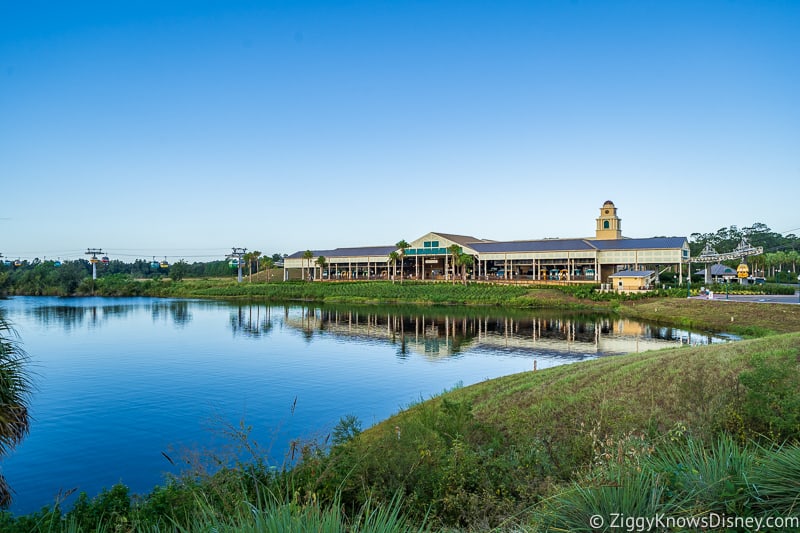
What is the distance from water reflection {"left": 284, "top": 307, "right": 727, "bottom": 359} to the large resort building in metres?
21.6

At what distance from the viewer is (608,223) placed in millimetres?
79812

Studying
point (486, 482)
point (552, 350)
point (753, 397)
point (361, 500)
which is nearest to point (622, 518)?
point (486, 482)

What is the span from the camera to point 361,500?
851cm

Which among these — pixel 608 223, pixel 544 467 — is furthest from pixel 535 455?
pixel 608 223

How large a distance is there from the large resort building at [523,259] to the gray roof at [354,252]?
2 centimetres

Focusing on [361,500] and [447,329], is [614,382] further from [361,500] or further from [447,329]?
[447,329]

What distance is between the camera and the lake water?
15102 mm

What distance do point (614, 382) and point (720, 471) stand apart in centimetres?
1058

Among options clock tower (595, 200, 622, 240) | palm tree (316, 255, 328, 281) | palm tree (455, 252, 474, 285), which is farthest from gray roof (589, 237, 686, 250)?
palm tree (316, 255, 328, 281)

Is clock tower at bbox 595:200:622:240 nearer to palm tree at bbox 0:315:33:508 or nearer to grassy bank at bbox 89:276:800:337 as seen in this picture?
grassy bank at bbox 89:276:800:337

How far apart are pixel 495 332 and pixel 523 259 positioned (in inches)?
1557

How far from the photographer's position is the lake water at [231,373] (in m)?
15.1

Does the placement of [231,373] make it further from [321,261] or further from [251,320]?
[321,261]

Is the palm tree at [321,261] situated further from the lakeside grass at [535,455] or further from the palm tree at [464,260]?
the lakeside grass at [535,455]
